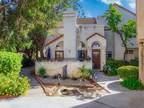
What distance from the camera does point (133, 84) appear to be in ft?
70.6

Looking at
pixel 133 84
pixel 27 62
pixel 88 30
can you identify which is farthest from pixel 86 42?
pixel 133 84

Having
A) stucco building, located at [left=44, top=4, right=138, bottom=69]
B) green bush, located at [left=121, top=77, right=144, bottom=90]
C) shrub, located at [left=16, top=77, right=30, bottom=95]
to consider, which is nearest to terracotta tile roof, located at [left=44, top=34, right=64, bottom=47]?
stucco building, located at [left=44, top=4, right=138, bottom=69]

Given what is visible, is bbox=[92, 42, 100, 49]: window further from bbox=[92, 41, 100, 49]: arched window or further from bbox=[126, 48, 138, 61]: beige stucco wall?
bbox=[126, 48, 138, 61]: beige stucco wall

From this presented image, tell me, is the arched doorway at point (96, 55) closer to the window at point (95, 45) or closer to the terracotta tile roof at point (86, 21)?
the window at point (95, 45)

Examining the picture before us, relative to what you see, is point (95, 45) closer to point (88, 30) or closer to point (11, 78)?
point (88, 30)

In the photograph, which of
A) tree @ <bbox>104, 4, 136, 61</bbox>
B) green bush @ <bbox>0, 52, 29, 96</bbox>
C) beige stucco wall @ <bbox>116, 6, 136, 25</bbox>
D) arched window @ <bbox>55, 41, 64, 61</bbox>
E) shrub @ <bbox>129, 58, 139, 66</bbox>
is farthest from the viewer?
beige stucco wall @ <bbox>116, 6, 136, 25</bbox>

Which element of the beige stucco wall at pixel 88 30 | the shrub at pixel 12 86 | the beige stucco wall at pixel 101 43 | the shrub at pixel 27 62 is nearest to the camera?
the shrub at pixel 12 86

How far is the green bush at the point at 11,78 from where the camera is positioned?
1709 cm

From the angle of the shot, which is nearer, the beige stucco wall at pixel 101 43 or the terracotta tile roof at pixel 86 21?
the beige stucco wall at pixel 101 43

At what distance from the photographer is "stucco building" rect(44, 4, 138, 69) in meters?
33.8

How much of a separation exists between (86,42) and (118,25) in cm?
483

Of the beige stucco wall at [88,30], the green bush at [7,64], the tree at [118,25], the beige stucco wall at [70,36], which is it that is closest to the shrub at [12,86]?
the green bush at [7,64]

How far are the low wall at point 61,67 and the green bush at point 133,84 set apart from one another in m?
6.89

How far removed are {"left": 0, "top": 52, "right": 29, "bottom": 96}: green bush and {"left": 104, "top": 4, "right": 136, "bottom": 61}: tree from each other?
18750mm
